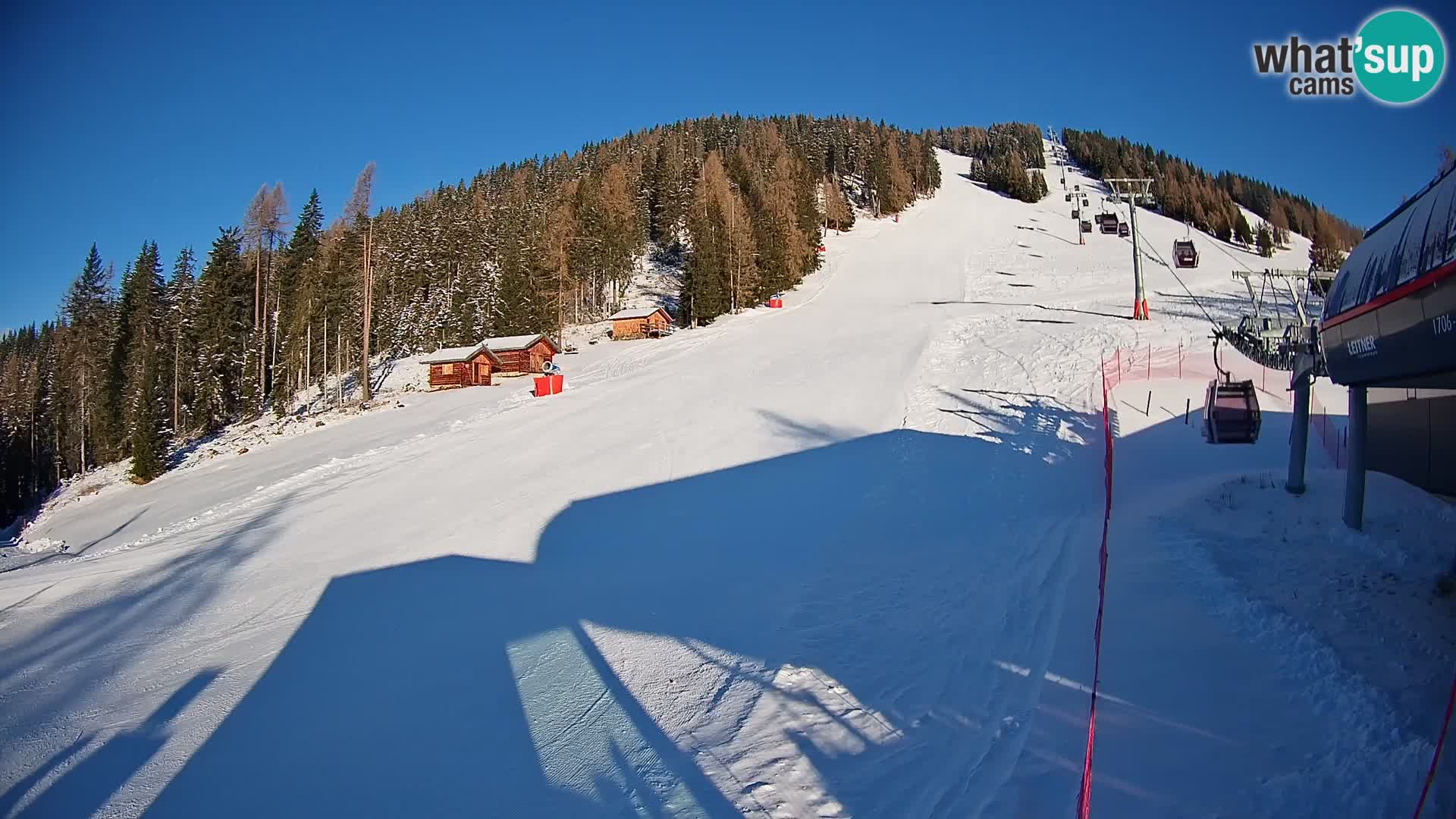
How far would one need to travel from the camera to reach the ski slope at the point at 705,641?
521cm

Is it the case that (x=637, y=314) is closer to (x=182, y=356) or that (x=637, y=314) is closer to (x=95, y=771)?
(x=182, y=356)

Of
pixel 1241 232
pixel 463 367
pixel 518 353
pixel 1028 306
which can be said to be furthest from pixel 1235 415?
pixel 1241 232

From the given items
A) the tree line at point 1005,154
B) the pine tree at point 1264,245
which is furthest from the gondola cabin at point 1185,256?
the tree line at point 1005,154

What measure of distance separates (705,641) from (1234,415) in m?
11.5

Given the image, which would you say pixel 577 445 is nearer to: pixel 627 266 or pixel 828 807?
pixel 828 807

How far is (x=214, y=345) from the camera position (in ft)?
152

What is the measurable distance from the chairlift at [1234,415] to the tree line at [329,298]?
3753cm

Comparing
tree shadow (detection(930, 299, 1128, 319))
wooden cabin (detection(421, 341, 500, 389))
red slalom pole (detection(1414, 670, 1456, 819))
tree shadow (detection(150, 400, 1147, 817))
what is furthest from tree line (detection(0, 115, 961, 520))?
red slalom pole (detection(1414, 670, 1456, 819))

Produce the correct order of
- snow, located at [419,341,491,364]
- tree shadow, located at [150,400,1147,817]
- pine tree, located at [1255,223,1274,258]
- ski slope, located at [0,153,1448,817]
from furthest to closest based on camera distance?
pine tree, located at [1255,223,1274,258]
snow, located at [419,341,491,364]
tree shadow, located at [150,400,1147,817]
ski slope, located at [0,153,1448,817]

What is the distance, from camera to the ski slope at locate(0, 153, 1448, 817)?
5.21 meters

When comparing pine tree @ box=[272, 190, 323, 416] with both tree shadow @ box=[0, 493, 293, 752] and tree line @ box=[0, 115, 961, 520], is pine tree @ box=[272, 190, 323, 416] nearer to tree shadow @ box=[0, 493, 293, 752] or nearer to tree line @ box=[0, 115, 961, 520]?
tree line @ box=[0, 115, 961, 520]

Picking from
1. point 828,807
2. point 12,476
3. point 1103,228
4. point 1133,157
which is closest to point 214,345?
point 12,476

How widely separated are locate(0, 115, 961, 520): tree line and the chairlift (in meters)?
37.5

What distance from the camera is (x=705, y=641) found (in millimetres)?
8156
